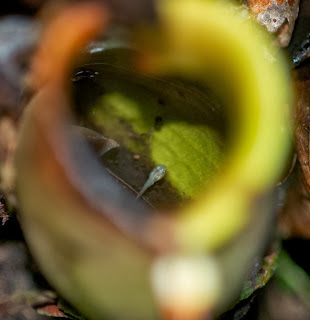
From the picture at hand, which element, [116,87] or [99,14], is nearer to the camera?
[99,14]

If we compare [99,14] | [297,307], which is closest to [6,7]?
[99,14]

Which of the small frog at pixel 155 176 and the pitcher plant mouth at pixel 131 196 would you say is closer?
the pitcher plant mouth at pixel 131 196

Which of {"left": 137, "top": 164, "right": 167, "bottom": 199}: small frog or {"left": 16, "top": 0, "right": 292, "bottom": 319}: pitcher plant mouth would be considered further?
{"left": 137, "top": 164, "right": 167, "bottom": 199}: small frog

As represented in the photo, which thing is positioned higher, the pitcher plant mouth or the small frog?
the pitcher plant mouth

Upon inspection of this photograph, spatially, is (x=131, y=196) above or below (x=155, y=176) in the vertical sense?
above

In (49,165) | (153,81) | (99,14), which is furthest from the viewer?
(153,81)

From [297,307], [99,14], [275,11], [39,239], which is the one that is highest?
[275,11]

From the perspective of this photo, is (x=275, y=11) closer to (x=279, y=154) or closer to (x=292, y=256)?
(x=279, y=154)

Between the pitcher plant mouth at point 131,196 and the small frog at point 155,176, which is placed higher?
the pitcher plant mouth at point 131,196
